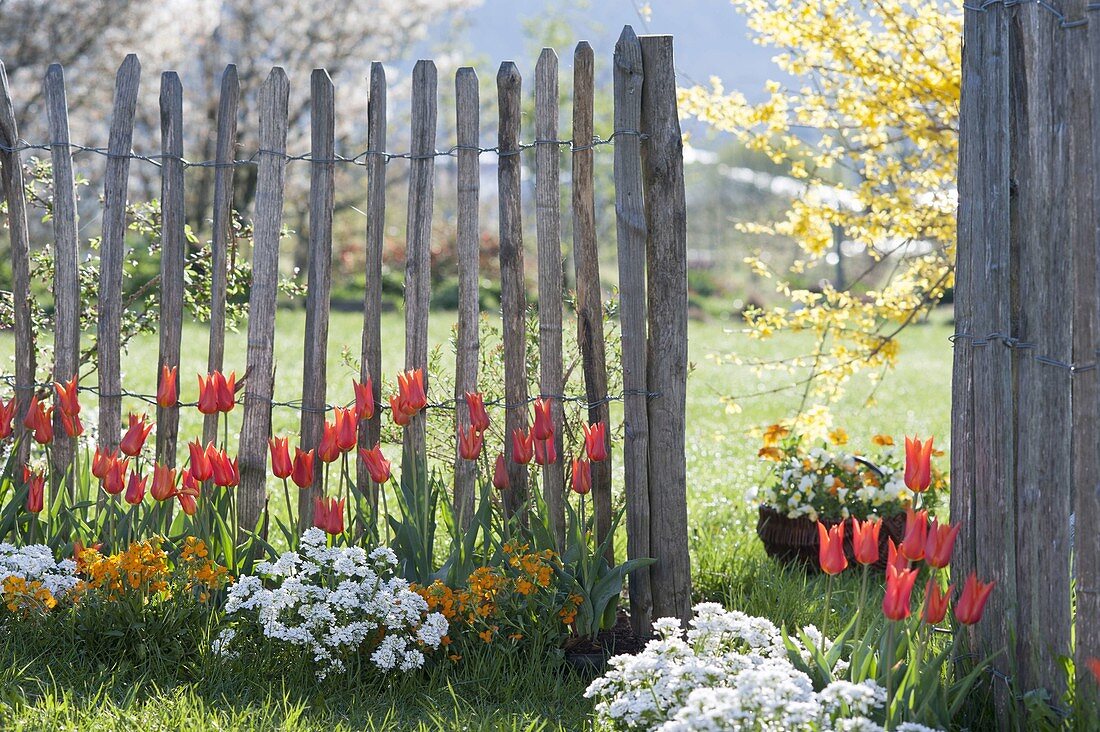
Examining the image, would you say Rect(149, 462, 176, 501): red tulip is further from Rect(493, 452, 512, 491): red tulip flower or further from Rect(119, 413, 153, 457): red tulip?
Rect(493, 452, 512, 491): red tulip flower

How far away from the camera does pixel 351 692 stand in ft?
9.46

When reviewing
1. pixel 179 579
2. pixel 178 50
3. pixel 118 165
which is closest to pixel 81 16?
pixel 178 50

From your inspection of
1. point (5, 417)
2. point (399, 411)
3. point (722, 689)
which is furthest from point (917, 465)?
point (5, 417)

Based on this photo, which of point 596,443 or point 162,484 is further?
point 162,484

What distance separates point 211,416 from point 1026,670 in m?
2.48

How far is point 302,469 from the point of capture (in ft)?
10.4

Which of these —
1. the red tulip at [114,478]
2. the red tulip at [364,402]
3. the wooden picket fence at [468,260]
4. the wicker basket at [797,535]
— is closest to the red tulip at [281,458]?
the red tulip at [364,402]

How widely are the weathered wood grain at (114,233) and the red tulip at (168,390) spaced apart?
0.28 m

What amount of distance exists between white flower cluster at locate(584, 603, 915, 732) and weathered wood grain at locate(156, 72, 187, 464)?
1.81m

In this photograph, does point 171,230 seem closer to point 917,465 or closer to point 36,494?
point 36,494

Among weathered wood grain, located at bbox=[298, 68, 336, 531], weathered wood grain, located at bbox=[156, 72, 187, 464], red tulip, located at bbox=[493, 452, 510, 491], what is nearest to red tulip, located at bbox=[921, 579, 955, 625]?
red tulip, located at bbox=[493, 452, 510, 491]

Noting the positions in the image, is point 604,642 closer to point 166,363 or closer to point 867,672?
point 867,672

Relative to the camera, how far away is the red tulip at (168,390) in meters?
3.32

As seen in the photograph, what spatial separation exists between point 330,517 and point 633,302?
1.08 m
